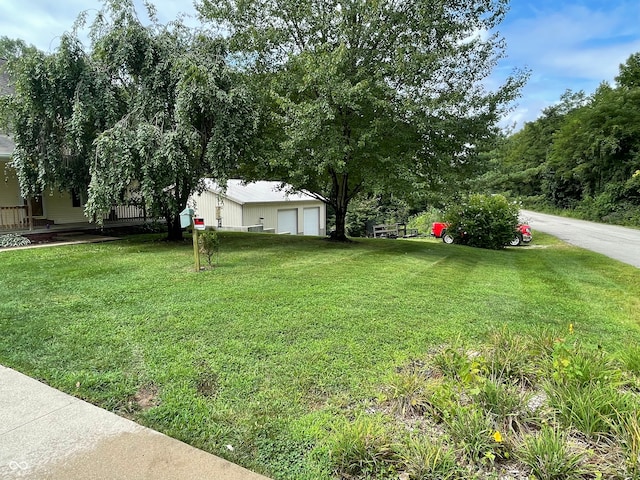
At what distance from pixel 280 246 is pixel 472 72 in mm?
7182

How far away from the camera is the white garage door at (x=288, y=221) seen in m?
21.6

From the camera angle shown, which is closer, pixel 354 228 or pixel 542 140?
pixel 354 228

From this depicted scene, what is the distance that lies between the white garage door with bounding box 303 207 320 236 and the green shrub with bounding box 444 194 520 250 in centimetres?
1012

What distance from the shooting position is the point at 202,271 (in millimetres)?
7305

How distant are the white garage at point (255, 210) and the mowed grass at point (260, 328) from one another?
34.1 feet

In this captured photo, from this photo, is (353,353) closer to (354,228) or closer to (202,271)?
(202,271)

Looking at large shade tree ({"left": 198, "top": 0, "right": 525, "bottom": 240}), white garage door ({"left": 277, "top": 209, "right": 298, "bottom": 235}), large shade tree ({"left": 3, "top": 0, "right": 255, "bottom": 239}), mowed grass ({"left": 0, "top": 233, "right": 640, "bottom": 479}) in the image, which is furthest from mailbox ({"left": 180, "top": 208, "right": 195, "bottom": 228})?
white garage door ({"left": 277, "top": 209, "right": 298, "bottom": 235})

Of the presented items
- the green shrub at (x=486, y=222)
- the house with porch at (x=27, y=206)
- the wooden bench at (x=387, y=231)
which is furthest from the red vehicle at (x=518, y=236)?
the house with porch at (x=27, y=206)

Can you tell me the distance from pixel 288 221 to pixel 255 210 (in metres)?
2.95

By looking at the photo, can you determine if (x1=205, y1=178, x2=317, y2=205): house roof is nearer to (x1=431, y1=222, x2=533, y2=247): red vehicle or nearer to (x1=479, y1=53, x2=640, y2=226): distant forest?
(x1=431, y1=222, x2=533, y2=247): red vehicle

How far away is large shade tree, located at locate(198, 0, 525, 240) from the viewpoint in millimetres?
9656

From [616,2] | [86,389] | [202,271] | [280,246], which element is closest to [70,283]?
[202,271]

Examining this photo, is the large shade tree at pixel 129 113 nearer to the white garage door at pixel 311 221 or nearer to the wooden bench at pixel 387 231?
the white garage door at pixel 311 221

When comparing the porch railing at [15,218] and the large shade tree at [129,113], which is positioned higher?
the large shade tree at [129,113]
